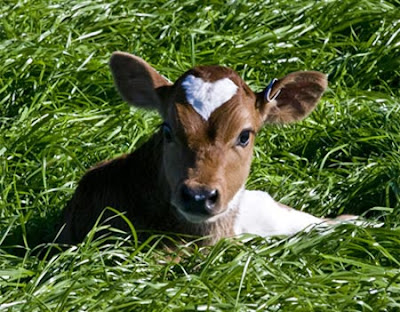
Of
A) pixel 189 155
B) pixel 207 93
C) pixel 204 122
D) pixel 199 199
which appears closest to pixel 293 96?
pixel 207 93

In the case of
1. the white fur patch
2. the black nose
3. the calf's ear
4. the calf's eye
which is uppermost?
the calf's ear

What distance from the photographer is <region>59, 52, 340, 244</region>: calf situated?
7738 mm

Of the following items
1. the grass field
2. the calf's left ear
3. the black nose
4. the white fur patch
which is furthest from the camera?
the white fur patch

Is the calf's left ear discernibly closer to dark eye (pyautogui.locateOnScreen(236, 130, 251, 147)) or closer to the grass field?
dark eye (pyautogui.locateOnScreen(236, 130, 251, 147))

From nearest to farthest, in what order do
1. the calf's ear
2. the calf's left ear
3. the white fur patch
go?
the calf's ear
the calf's left ear
the white fur patch

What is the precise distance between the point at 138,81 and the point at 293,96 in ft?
3.11

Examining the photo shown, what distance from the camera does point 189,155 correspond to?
7762mm

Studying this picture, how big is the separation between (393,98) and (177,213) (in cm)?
271

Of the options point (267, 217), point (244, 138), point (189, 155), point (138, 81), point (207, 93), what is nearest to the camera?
point (189, 155)

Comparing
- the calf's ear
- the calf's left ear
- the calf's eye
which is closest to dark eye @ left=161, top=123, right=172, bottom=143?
the calf's eye

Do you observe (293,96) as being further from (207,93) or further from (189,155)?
(189,155)

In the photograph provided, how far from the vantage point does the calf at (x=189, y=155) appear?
7738mm

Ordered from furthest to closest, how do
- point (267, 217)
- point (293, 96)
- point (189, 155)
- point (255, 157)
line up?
1. point (255, 157)
2. point (267, 217)
3. point (293, 96)
4. point (189, 155)

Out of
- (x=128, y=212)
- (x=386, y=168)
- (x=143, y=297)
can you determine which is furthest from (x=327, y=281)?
(x=386, y=168)
